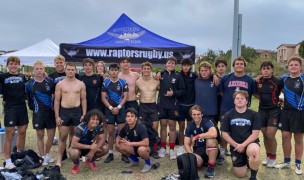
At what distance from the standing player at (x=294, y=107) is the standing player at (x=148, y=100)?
2362 millimetres

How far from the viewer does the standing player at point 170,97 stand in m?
6.15

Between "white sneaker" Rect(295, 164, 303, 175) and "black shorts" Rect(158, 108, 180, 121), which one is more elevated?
"black shorts" Rect(158, 108, 180, 121)

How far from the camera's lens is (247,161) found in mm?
5195

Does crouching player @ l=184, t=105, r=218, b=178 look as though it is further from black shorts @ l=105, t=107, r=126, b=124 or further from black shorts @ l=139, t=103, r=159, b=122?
black shorts @ l=105, t=107, r=126, b=124

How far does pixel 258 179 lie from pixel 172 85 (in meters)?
2.31

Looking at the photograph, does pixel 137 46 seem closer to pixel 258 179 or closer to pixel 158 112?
pixel 158 112

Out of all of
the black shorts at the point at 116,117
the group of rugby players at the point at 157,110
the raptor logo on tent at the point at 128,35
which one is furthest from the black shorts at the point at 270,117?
the raptor logo on tent at the point at 128,35

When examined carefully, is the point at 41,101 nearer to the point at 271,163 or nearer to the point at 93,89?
the point at 93,89

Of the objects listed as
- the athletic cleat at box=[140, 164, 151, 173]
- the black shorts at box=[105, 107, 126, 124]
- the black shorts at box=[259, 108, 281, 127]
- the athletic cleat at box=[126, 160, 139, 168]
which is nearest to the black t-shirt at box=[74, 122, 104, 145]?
the black shorts at box=[105, 107, 126, 124]

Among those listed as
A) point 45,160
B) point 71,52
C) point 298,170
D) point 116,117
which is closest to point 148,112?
point 116,117

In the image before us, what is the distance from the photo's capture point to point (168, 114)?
20.6 ft

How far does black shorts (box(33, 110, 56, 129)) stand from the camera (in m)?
5.67

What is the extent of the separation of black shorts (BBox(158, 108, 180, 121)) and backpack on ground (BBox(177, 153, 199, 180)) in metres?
1.39

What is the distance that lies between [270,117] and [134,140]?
2.45 meters
